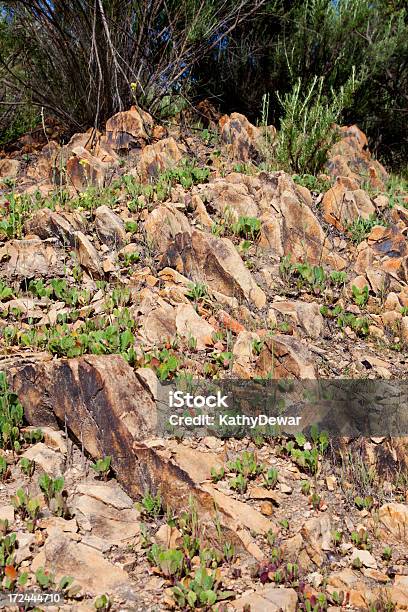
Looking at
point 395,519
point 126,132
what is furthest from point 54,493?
point 126,132

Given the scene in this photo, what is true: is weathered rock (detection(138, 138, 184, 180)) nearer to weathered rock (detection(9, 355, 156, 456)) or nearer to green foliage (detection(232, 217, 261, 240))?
green foliage (detection(232, 217, 261, 240))

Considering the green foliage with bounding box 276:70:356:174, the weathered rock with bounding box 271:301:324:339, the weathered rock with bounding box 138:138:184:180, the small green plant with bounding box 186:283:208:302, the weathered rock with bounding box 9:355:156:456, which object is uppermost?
the green foliage with bounding box 276:70:356:174

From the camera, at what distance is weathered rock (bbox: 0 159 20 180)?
269 inches

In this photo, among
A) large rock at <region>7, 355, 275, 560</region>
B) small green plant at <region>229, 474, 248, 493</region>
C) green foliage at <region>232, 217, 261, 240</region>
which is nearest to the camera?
large rock at <region>7, 355, 275, 560</region>

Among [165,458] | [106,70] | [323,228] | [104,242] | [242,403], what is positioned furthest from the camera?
[106,70]

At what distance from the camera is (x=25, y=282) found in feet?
15.1

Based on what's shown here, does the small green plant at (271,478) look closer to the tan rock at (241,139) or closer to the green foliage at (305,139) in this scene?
the green foliage at (305,139)

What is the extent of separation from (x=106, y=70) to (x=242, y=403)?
485 centimetres

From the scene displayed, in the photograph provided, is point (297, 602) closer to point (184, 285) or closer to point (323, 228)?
point (184, 285)

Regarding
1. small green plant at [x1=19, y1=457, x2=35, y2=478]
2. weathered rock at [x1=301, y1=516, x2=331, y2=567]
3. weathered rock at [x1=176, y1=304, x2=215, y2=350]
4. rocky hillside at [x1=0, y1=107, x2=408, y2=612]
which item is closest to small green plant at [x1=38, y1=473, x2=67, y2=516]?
rocky hillside at [x1=0, y1=107, x2=408, y2=612]

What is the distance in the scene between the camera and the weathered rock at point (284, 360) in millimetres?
3754

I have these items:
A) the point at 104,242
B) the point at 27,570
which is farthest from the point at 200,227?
the point at 27,570

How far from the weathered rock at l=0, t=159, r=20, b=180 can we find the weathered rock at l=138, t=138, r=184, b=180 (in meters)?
1.53

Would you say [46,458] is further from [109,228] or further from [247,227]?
[247,227]
